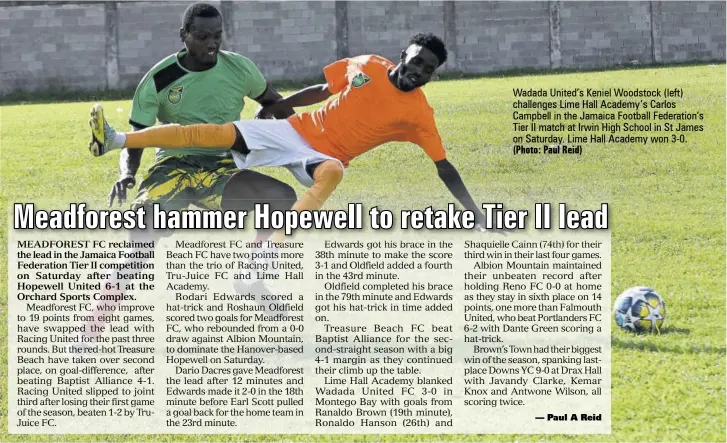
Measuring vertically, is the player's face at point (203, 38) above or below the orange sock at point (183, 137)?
above

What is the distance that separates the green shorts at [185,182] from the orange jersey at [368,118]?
0.65 metres

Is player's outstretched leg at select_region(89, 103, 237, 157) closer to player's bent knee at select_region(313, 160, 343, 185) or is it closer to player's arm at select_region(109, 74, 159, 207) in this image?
player's arm at select_region(109, 74, 159, 207)

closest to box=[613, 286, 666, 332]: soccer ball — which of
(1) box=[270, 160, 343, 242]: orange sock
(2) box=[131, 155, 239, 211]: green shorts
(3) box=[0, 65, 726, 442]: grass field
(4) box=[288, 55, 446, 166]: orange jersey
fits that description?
(3) box=[0, 65, 726, 442]: grass field

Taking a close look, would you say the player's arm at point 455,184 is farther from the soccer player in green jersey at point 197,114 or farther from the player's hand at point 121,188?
the player's hand at point 121,188

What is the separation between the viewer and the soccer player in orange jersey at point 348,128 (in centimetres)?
761

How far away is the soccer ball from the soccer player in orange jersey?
1199 mm

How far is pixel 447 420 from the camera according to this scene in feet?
20.4

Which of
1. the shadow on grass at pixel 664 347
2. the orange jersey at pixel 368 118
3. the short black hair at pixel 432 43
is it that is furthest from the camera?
the orange jersey at pixel 368 118

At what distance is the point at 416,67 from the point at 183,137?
168 cm

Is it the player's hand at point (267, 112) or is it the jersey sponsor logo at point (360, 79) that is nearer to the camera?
the jersey sponsor logo at point (360, 79)

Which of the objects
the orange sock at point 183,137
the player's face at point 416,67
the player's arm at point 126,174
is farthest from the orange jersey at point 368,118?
the player's arm at point 126,174

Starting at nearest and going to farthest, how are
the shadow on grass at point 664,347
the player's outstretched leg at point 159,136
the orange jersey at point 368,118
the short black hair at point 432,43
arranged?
1. the shadow on grass at point 664,347
2. the player's outstretched leg at point 159,136
3. the short black hair at point 432,43
4. the orange jersey at point 368,118

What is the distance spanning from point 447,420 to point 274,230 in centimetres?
199

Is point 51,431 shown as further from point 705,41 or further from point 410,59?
point 705,41
